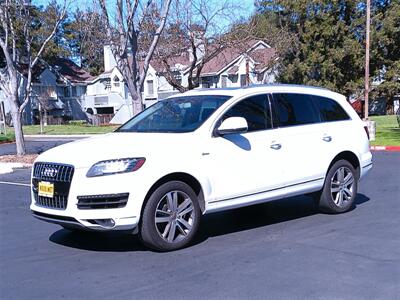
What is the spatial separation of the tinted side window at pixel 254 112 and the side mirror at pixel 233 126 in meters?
0.35

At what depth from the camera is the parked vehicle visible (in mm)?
5633

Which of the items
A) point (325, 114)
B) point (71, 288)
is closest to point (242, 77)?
point (325, 114)

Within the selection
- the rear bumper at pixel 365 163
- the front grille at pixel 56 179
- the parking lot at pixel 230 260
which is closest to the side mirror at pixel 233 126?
the parking lot at pixel 230 260

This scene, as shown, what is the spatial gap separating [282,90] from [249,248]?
8.01 ft

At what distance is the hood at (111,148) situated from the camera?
18.6 feet

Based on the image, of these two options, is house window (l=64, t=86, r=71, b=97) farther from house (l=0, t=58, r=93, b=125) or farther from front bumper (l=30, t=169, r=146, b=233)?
front bumper (l=30, t=169, r=146, b=233)

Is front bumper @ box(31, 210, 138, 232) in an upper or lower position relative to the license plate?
lower

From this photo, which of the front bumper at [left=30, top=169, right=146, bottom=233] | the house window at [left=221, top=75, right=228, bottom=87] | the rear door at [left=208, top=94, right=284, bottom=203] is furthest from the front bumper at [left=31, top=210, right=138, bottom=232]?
the house window at [left=221, top=75, right=228, bottom=87]

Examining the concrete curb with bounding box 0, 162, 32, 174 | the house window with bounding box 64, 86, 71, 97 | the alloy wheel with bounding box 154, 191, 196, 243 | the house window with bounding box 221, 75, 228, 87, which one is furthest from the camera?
the house window with bounding box 64, 86, 71, 97

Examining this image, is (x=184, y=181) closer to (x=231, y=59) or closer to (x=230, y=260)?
(x=230, y=260)

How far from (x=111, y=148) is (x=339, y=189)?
3.62 m

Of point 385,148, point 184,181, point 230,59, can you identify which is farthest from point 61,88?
point 184,181

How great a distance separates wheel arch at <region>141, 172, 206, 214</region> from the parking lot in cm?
55

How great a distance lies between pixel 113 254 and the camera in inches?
232
